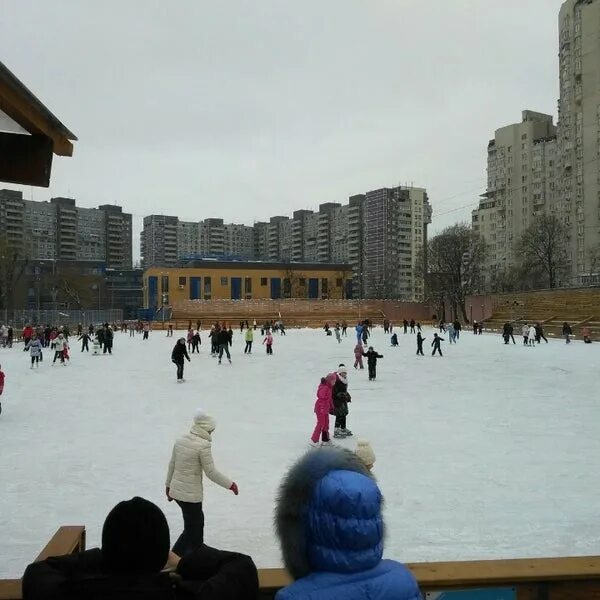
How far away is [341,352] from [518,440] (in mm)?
19463

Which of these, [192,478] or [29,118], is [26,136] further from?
[192,478]

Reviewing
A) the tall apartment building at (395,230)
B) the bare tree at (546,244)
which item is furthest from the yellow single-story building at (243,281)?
the bare tree at (546,244)

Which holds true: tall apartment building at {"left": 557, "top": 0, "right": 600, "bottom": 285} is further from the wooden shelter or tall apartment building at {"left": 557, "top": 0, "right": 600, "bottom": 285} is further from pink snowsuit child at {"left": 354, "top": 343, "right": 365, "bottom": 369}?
the wooden shelter

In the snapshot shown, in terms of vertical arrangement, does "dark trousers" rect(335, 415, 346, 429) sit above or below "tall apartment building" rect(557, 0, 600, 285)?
below

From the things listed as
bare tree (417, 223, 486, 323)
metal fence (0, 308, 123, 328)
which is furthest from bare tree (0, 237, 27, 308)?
bare tree (417, 223, 486, 323)

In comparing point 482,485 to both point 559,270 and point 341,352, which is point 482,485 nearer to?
point 341,352

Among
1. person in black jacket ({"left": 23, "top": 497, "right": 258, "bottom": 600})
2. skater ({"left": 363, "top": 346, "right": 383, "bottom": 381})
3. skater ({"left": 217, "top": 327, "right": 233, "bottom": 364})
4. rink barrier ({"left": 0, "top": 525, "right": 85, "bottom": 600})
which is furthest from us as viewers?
skater ({"left": 217, "top": 327, "right": 233, "bottom": 364})

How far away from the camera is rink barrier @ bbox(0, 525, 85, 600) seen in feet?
6.92

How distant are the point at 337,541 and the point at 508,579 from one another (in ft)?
3.03

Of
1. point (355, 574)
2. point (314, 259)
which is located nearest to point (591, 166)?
point (355, 574)

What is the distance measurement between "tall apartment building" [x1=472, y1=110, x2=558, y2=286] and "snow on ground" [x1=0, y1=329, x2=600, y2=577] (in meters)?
85.1

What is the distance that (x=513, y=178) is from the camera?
102 metres

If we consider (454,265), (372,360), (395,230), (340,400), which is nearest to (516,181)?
(454,265)

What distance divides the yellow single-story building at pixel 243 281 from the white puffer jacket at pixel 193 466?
305ft
